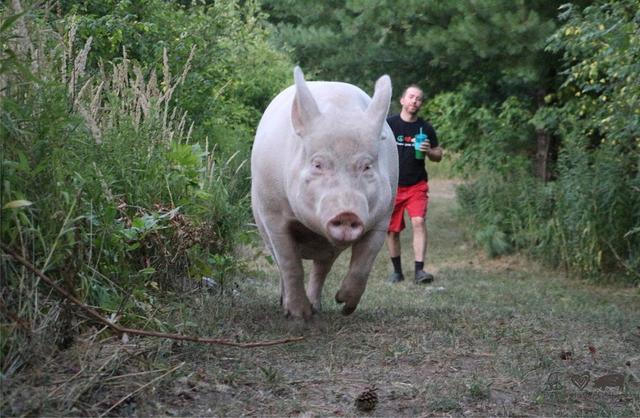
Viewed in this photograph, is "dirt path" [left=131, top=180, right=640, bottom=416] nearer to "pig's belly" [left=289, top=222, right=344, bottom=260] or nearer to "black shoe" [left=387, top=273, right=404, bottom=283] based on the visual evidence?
"pig's belly" [left=289, top=222, right=344, bottom=260]

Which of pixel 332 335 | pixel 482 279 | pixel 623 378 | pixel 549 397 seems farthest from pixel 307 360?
pixel 482 279

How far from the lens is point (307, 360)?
504 cm

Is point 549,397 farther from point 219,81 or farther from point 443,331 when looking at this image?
point 219,81

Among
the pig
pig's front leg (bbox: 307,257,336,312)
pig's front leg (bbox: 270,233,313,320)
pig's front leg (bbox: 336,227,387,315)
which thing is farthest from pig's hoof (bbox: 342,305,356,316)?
pig's front leg (bbox: 307,257,336,312)

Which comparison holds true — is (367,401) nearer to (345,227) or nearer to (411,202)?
(345,227)

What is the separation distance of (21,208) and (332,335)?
7.91ft

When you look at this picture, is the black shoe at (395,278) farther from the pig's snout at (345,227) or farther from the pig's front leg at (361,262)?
the pig's snout at (345,227)

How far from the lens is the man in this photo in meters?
A: 10.0

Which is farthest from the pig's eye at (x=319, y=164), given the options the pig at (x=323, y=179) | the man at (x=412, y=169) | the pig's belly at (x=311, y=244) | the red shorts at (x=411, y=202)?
the red shorts at (x=411, y=202)

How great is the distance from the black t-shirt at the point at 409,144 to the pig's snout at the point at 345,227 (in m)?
5.10

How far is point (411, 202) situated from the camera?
33.7ft

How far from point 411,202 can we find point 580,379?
18.5 ft

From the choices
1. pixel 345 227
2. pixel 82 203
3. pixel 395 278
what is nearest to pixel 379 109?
pixel 345 227

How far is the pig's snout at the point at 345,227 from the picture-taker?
16.6 feet
